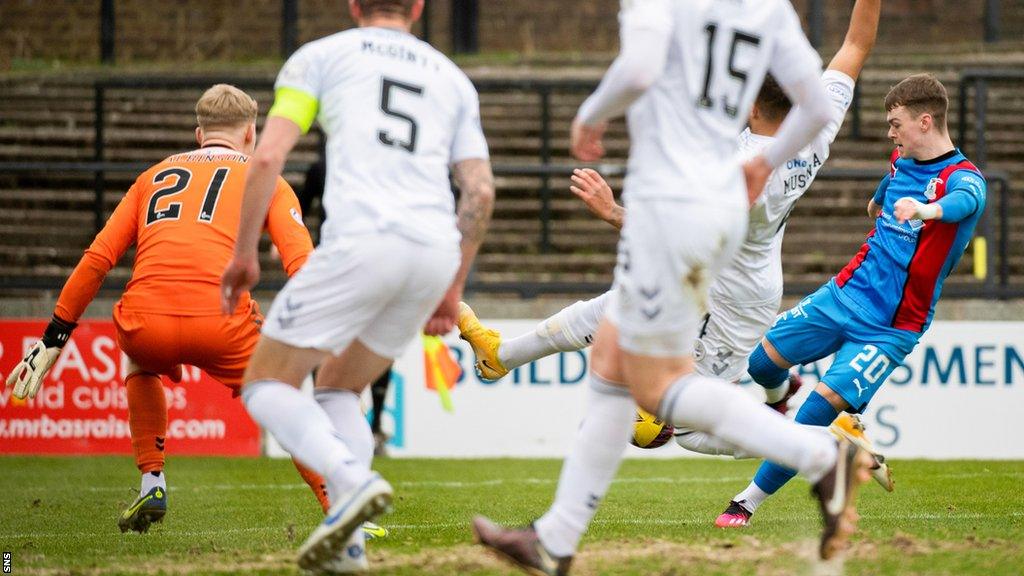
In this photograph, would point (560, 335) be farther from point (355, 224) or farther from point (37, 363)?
point (37, 363)

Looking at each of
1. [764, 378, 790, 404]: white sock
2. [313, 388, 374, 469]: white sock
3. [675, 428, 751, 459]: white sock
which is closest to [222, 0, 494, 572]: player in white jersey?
[313, 388, 374, 469]: white sock

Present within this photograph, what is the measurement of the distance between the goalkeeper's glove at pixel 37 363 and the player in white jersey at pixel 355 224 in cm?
155

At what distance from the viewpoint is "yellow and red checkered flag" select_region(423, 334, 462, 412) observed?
11.2 m

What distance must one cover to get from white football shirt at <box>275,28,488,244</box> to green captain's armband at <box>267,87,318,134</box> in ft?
0.07

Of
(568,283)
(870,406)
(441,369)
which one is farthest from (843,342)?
(568,283)

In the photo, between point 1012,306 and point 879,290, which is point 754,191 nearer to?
point 879,290

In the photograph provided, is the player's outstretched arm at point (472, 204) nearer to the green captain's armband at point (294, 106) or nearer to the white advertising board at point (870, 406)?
the green captain's armband at point (294, 106)

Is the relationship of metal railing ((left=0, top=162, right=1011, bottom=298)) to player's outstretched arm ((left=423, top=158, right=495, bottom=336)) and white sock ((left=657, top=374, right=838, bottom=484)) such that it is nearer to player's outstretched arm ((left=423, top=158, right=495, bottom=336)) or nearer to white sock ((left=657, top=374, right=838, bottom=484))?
player's outstretched arm ((left=423, top=158, right=495, bottom=336))

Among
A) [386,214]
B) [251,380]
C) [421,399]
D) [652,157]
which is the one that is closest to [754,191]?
[652,157]

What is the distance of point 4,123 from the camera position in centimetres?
1694

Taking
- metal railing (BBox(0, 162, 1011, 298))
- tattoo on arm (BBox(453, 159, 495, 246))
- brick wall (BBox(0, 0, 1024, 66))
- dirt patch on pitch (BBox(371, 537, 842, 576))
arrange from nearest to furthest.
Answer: tattoo on arm (BBox(453, 159, 495, 246)) < dirt patch on pitch (BBox(371, 537, 842, 576)) < metal railing (BBox(0, 162, 1011, 298)) < brick wall (BBox(0, 0, 1024, 66))

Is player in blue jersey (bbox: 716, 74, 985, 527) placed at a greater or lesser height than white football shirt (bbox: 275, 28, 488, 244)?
lesser

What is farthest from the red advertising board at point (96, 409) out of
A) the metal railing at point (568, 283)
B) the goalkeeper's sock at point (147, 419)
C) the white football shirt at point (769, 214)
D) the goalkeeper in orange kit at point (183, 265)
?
the white football shirt at point (769, 214)

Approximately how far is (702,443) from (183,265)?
103 inches
